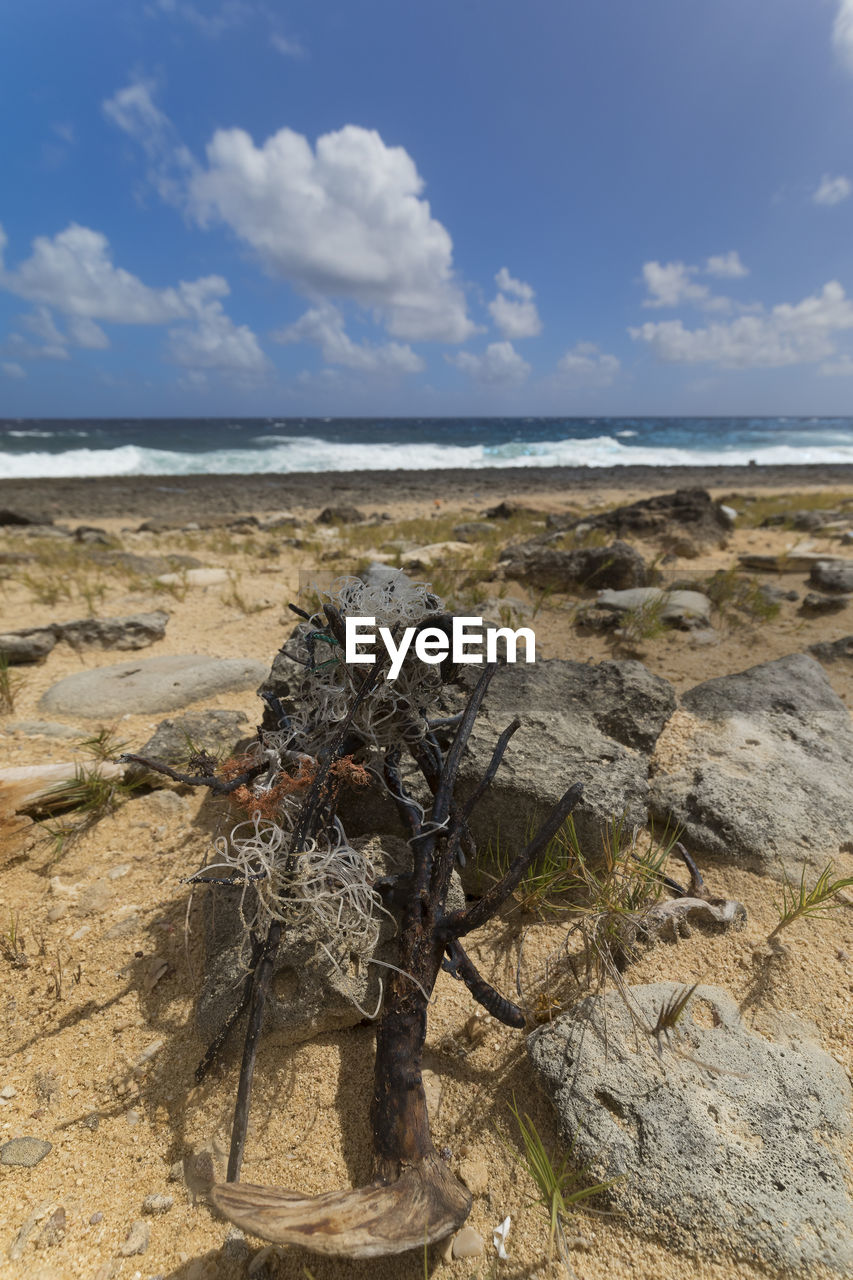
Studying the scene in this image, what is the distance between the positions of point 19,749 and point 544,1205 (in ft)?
9.72

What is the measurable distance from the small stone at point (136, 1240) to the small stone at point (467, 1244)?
2.21 feet

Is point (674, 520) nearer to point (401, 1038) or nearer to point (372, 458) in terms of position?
point (401, 1038)

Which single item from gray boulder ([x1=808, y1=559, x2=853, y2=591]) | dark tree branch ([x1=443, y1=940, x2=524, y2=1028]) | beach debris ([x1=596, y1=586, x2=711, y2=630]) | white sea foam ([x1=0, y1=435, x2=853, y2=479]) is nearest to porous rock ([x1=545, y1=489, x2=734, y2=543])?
gray boulder ([x1=808, y1=559, x2=853, y2=591])

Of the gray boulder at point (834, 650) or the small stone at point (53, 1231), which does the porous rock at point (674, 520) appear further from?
the small stone at point (53, 1231)

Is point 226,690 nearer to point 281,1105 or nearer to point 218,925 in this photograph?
point 218,925

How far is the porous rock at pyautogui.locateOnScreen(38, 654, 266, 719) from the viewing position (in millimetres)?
3375

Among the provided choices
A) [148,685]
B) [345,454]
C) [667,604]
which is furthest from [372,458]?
[148,685]

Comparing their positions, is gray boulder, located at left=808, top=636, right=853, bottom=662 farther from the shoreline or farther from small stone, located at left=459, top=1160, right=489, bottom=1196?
the shoreline

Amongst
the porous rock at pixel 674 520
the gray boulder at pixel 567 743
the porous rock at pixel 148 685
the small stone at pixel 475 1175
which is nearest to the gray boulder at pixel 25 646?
the porous rock at pixel 148 685

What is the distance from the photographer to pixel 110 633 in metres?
4.46

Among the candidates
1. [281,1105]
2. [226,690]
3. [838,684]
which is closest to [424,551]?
[226,690]

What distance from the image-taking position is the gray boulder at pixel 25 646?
398 cm

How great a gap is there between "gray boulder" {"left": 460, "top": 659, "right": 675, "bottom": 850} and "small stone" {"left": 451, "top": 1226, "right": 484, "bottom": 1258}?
1.04 metres

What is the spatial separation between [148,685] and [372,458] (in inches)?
1222
